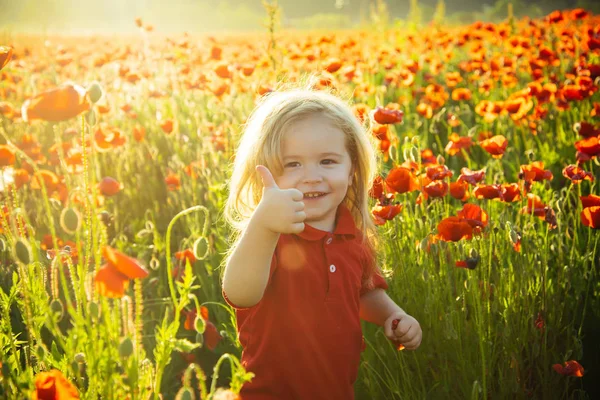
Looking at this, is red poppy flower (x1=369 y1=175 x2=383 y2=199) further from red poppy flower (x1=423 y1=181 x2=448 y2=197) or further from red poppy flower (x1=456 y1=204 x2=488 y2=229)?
red poppy flower (x1=456 y1=204 x2=488 y2=229)

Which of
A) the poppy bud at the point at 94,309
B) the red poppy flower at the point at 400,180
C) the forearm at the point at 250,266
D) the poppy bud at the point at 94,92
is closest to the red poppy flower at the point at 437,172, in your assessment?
the red poppy flower at the point at 400,180

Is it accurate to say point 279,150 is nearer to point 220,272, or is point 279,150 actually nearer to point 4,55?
point 4,55

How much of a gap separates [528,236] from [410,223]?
409mm

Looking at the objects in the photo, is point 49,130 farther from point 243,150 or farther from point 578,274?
point 578,274

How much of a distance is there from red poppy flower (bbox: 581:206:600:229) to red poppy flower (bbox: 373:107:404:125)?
2.19 feet

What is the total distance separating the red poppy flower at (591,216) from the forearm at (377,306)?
0.66 meters

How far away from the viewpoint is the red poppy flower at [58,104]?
3.92 feet

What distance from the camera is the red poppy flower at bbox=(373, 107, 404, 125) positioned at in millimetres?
2172

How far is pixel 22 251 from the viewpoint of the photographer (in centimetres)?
116

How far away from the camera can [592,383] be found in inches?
83.9

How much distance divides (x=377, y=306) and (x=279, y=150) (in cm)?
56

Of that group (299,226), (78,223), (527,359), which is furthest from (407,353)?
(78,223)

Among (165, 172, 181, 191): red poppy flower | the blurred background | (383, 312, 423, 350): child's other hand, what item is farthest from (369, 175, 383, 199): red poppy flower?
the blurred background

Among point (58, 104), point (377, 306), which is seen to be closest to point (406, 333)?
point (377, 306)
